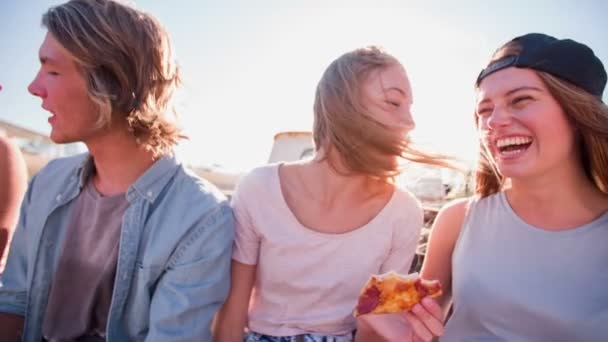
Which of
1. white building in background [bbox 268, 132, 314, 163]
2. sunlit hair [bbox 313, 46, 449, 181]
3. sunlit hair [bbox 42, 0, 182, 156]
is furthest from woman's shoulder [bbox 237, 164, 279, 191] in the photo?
white building in background [bbox 268, 132, 314, 163]

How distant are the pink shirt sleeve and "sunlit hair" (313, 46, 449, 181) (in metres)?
0.51

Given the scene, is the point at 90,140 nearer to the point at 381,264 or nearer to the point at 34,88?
the point at 34,88

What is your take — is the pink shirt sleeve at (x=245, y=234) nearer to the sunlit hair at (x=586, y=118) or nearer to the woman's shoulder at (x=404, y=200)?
the woman's shoulder at (x=404, y=200)

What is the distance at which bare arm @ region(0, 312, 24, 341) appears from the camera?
1862mm

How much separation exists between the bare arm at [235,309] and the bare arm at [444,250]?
0.99 meters

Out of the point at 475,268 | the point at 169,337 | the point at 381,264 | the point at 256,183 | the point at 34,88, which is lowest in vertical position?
the point at 169,337

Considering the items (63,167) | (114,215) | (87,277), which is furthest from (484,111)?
(63,167)

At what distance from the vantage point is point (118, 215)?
1846 millimetres

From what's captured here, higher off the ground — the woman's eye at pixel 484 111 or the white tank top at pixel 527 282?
the woman's eye at pixel 484 111

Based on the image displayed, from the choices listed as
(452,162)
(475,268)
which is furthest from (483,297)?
(452,162)

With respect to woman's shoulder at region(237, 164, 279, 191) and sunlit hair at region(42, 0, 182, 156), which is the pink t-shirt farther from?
sunlit hair at region(42, 0, 182, 156)

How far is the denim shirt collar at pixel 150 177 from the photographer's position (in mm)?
1837

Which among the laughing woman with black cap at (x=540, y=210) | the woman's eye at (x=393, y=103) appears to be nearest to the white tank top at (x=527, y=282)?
the laughing woman with black cap at (x=540, y=210)

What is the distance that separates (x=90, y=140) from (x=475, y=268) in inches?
80.4
